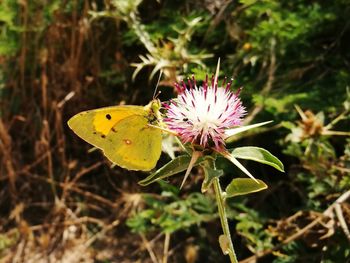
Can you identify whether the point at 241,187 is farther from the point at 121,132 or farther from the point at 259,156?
the point at 121,132

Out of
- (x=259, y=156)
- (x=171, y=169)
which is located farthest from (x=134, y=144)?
(x=259, y=156)

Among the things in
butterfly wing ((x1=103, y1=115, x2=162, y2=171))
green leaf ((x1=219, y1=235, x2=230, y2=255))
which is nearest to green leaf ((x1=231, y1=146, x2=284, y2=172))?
green leaf ((x1=219, y1=235, x2=230, y2=255))

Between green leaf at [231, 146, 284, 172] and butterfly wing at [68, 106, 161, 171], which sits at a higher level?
green leaf at [231, 146, 284, 172]

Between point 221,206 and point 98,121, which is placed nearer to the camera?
point 221,206

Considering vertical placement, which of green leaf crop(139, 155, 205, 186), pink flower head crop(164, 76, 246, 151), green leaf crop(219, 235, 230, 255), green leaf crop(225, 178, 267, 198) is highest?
pink flower head crop(164, 76, 246, 151)

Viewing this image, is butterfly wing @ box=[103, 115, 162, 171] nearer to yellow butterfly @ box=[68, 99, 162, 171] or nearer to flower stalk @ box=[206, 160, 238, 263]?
yellow butterfly @ box=[68, 99, 162, 171]

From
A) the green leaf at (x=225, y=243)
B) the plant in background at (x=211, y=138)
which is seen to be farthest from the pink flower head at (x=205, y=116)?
the green leaf at (x=225, y=243)

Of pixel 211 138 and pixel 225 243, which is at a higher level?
pixel 211 138
